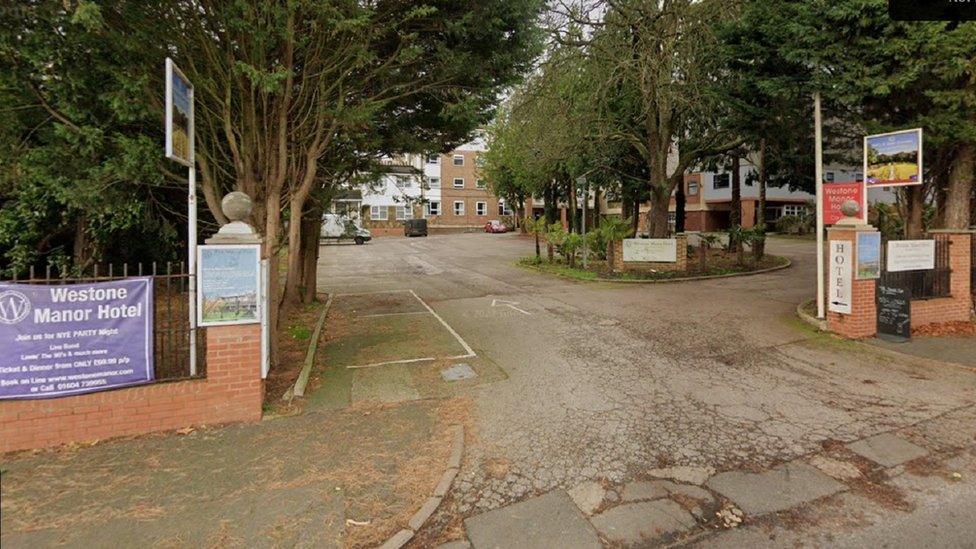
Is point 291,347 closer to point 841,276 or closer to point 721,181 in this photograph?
point 841,276

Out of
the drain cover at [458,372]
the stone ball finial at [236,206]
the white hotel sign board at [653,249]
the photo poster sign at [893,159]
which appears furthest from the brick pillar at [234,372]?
the white hotel sign board at [653,249]

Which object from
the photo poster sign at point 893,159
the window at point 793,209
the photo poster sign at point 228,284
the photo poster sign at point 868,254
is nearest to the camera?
the photo poster sign at point 228,284

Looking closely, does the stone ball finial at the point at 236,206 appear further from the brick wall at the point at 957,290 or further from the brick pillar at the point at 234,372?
the brick wall at the point at 957,290

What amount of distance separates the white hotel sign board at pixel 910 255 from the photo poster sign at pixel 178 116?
1051cm

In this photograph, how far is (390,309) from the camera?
12.0m

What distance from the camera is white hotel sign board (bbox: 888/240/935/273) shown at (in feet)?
27.3

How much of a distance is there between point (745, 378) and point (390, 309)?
8069mm

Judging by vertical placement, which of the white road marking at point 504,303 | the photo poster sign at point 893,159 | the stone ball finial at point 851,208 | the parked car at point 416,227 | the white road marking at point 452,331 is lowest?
the white road marking at point 452,331

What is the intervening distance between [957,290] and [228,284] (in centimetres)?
1191

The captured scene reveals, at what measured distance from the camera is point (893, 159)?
26.6ft

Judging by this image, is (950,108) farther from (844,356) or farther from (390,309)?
(390,309)

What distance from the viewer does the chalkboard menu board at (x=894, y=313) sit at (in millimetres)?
8008

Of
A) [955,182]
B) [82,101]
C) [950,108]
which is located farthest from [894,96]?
[82,101]

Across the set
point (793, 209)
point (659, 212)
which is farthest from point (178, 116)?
point (793, 209)
